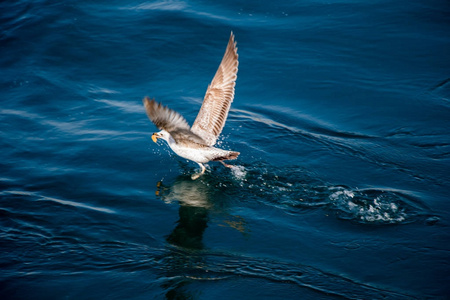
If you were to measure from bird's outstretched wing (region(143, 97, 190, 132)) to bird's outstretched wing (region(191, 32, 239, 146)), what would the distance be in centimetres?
146

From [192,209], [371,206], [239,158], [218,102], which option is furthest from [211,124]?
[371,206]

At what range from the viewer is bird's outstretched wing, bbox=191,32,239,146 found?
8.12m

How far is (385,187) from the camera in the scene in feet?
24.2

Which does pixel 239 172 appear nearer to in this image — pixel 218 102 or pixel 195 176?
pixel 195 176

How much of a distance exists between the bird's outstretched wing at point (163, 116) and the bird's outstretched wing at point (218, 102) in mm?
1465

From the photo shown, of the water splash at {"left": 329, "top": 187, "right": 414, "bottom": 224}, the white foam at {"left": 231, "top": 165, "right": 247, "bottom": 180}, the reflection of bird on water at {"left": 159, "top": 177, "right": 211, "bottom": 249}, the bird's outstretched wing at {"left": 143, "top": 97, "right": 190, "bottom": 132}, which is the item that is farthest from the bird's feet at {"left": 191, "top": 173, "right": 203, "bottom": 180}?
the water splash at {"left": 329, "top": 187, "right": 414, "bottom": 224}

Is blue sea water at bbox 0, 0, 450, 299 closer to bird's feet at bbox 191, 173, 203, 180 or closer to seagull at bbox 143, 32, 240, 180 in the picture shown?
bird's feet at bbox 191, 173, 203, 180

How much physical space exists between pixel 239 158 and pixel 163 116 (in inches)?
92.5

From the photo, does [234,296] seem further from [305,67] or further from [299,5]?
[299,5]

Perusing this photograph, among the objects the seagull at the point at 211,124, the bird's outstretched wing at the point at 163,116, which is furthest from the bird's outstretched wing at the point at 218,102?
the bird's outstretched wing at the point at 163,116

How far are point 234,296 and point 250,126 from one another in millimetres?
4216

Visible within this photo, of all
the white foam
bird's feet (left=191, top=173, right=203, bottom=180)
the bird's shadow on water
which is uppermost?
the white foam

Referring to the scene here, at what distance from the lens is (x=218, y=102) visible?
26.9 ft

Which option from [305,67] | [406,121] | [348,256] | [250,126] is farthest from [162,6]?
[348,256]
